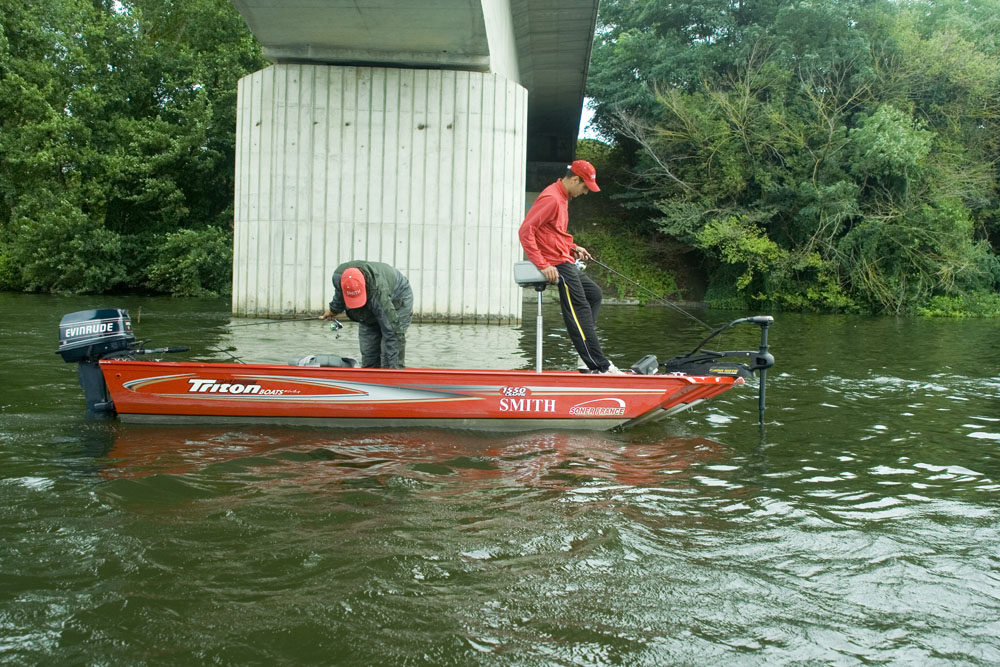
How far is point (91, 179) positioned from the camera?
77.9ft

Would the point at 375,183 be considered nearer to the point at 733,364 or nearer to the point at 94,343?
the point at 94,343

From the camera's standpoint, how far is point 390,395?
6754 millimetres

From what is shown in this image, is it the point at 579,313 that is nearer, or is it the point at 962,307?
the point at 579,313

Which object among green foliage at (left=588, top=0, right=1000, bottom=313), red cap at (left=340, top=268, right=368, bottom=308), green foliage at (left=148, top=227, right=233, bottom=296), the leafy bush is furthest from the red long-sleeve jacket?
the leafy bush

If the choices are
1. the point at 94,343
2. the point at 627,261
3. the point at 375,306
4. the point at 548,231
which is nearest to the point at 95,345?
the point at 94,343

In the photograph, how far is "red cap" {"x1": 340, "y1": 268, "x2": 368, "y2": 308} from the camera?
22.4 feet

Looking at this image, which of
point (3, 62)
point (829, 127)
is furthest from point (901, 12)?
point (3, 62)

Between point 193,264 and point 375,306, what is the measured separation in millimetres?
17174

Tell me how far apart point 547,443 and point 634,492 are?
1396 millimetres

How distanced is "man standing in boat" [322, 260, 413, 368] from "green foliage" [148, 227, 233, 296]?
54.9 ft

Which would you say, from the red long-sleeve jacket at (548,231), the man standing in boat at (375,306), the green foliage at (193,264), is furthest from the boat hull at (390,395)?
the green foliage at (193,264)

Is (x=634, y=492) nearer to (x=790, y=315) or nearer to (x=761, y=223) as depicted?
(x=790, y=315)

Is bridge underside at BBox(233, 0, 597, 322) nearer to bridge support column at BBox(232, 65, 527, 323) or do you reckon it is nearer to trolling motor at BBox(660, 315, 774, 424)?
bridge support column at BBox(232, 65, 527, 323)

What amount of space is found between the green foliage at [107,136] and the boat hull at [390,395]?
58.3ft
